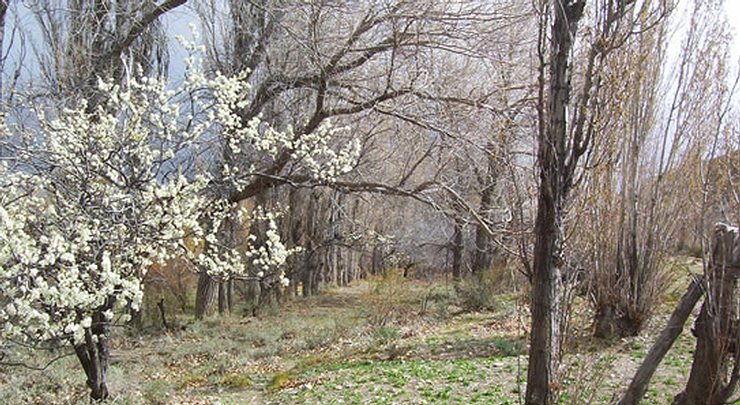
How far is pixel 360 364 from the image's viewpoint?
675 cm

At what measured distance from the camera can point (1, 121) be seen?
482 centimetres

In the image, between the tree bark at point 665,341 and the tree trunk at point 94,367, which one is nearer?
the tree bark at point 665,341

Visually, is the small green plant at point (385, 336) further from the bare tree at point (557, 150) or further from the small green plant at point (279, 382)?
the bare tree at point (557, 150)

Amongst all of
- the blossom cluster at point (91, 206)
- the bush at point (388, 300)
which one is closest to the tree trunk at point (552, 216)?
the blossom cluster at point (91, 206)

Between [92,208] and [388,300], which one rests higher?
[92,208]

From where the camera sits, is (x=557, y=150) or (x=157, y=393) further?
(x=157, y=393)

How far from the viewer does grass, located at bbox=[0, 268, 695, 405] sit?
4.74m

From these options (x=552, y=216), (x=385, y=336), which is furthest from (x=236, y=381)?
(x=552, y=216)

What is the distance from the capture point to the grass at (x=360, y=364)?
4.74 meters

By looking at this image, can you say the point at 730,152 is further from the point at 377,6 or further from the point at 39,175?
the point at 39,175

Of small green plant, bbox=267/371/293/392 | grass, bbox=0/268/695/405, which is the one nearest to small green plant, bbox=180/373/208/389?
grass, bbox=0/268/695/405

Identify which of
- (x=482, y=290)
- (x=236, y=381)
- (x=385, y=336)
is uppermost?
(x=482, y=290)

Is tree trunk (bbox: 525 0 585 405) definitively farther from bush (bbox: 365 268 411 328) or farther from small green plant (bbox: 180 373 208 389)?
bush (bbox: 365 268 411 328)

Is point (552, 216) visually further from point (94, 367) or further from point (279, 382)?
point (94, 367)
